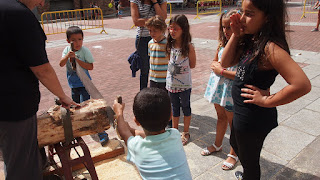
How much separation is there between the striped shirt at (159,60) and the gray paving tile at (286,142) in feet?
5.10

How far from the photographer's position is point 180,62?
322 cm

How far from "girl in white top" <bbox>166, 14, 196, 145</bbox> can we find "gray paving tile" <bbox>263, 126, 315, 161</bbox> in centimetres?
103

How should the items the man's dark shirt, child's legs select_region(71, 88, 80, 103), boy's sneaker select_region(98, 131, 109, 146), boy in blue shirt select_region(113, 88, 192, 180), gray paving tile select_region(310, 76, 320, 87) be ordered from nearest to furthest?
boy in blue shirt select_region(113, 88, 192, 180) → the man's dark shirt → boy's sneaker select_region(98, 131, 109, 146) → child's legs select_region(71, 88, 80, 103) → gray paving tile select_region(310, 76, 320, 87)

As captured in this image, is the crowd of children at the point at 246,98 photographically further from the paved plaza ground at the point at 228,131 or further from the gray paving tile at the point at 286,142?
the gray paving tile at the point at 286,142

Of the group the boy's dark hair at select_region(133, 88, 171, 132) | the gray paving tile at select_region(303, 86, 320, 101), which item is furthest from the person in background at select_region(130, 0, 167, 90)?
the gray paving tile at select_region(303, 86, 320, 101)

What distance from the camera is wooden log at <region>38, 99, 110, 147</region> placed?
229 cm

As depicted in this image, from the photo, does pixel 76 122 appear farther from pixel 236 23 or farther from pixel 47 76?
pixel 236 23

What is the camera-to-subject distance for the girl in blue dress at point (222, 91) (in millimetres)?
2686

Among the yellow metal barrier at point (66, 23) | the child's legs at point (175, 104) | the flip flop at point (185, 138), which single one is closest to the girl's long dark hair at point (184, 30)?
the child's legs at point (175, 104)

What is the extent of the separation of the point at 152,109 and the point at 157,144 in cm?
21

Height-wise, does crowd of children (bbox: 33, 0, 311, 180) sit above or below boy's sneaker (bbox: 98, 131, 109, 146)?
above

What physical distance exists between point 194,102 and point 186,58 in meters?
1.60

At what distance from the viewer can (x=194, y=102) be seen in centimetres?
Result: 467

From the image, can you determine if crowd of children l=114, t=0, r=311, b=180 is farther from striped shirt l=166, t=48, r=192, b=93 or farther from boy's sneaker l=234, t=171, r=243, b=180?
striped shirt l=166, t=48, r=192, b=93
